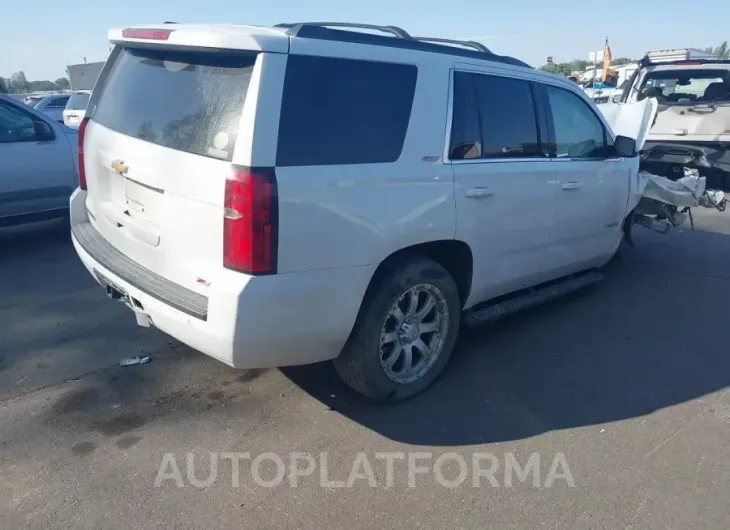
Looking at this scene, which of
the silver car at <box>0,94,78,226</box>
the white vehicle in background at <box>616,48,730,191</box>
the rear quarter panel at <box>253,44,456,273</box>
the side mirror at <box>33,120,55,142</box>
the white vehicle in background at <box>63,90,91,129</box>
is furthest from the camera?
the white vehicle in background at <box>63,90,91,129</box>

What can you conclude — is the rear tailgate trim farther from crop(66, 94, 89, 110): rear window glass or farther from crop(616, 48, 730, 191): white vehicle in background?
crop(66, 94, 89, 110): rear window glass

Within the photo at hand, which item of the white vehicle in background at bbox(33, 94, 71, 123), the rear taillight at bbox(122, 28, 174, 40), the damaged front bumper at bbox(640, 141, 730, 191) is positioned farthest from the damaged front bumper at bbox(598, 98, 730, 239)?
the white vehicle in background at bbox(33, 94, 71, 123)

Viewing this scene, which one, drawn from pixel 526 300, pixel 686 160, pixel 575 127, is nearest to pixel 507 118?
pixel 575 127

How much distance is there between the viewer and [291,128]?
287 cm

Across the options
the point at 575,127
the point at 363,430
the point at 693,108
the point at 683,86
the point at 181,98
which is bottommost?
the point at 363,430

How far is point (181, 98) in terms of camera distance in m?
3.16

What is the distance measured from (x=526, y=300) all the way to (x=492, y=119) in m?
1.35

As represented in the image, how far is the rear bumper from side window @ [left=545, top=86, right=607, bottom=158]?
2208mm

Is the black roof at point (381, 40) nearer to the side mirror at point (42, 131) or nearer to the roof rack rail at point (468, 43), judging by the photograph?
the roof rack rail at point (468, 43)

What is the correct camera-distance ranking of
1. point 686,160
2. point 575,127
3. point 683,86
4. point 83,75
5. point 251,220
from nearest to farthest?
1. point 251,220
2. point 575,127
3. point 686,160
4. point 683,86
5. point 83,75

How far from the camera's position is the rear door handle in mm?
3694

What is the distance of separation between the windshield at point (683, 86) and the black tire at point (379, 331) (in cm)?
877

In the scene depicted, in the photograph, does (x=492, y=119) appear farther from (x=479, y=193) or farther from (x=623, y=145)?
(x=623, y=145)

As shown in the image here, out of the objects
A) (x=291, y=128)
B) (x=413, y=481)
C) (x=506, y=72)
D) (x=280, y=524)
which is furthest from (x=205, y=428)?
(x=506, y=72)
